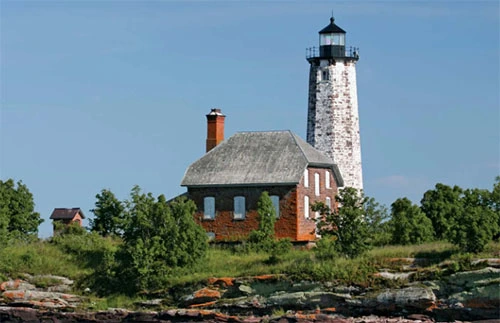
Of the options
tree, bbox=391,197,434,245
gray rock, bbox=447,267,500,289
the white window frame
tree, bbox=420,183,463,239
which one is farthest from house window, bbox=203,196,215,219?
gray rock, bbox=447,267,500,289

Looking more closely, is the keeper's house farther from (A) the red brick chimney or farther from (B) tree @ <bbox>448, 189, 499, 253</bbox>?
(B) tree @ <bbox>448, 189, 499, 253</bbox>

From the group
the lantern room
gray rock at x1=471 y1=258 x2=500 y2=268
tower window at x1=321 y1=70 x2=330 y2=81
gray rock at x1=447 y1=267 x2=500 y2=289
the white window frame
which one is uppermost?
the lantern room

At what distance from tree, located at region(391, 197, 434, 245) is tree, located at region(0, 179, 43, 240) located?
52.0ft

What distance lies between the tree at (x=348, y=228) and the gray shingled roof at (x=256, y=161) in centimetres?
489

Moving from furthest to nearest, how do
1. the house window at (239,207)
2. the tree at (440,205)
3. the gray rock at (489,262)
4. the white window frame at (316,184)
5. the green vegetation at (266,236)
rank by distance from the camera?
1. the white window frame at (316,184)
2. the house window at (239,207)
3. the tree at (440,205)
4. the green vegetation at (266,236)
5. the gray rock at (489,262)

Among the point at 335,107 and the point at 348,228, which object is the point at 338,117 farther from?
the point at 348,228

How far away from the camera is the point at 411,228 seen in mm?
55281

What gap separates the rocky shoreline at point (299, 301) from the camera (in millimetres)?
47375

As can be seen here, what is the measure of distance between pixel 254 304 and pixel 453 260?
7319 millimetres

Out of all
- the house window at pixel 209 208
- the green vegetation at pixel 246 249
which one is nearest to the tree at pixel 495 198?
the green vegetation at pixel 246 249

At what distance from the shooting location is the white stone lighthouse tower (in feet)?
219

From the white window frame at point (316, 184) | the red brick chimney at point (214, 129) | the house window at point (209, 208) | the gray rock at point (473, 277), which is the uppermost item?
the red brick chimney at point (214, 129)

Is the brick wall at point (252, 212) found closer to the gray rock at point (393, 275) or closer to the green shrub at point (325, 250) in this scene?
Result: the green shrub at point (325, 250)

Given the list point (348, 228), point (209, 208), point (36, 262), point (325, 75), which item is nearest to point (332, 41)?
point (325, 75)
